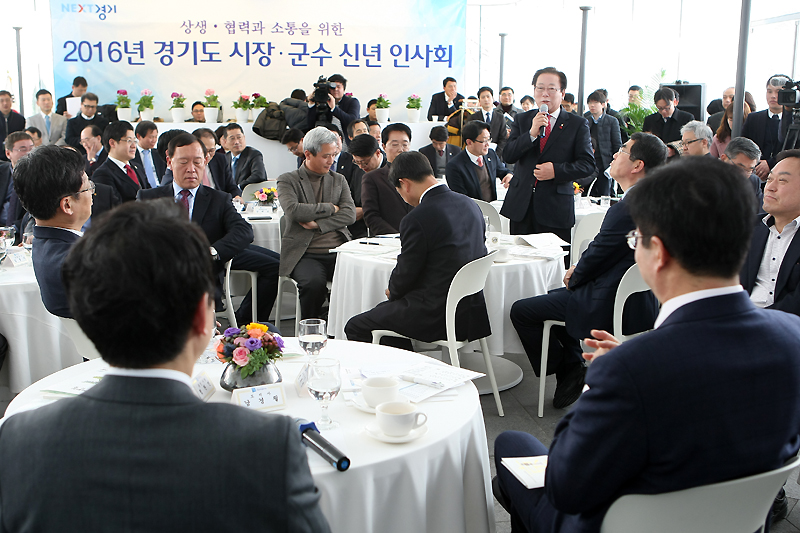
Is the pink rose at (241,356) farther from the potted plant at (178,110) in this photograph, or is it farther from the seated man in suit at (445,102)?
the seated man in suit at (445,102)

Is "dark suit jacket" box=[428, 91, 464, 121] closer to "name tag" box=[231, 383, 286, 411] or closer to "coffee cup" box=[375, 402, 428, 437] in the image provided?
"name tag" box=[231, 383, 286, 411]

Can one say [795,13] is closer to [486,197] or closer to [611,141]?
[611,141]

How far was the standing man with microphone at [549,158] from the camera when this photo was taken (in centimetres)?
478

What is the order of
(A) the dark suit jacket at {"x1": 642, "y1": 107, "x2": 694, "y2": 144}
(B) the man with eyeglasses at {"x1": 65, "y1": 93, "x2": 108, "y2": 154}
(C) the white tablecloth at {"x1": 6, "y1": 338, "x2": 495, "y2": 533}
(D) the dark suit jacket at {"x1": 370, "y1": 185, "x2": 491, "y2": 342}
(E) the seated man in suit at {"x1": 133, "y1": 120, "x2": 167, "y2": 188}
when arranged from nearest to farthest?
(C) the white tablecloth at {"x1": 6, "y1": 338, "x2": 495, "y2": 533} < (D) the dark suit jacket at {"x1": 370, "y1": 185, "x2": 491, "y2": 342} < (E) the seated man in suit at {"x1": 133, "y1": 120, "x2": 167, "y2": 188} < (A) the dark suit jacket at {"x1": 642, "y1": 107, "x2": 694, "y2": 144} < (B) the man with eyeglasses at {"x1": 65, "y1": 93, "x2": 108, "y2": 154}

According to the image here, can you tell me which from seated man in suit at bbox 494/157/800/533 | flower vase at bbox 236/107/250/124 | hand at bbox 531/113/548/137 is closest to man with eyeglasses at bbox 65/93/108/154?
flower vase at bbox 236/107/250/124

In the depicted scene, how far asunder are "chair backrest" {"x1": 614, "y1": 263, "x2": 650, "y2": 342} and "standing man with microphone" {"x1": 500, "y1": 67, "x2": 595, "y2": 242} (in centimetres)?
189

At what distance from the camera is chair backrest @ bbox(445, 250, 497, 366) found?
10.3 ft

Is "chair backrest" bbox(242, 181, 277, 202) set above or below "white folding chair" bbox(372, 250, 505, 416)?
above

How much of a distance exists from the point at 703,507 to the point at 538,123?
3846 mm

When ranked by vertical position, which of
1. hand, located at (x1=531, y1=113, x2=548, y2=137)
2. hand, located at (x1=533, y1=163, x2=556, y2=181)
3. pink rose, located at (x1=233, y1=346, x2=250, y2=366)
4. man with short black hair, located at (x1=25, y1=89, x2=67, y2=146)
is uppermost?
man with short black hair, located at (x1=25, y1=89, x2=67, y2=146)

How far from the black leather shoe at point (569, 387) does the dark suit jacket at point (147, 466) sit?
2848 mm

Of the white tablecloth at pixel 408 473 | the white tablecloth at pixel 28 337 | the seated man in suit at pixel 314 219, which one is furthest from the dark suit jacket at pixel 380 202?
the white tablecloth at pixel 408 473

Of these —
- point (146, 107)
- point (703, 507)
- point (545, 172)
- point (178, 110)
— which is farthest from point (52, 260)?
point (146, 107)

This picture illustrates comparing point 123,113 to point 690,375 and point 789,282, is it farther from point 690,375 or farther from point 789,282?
point 690,375
